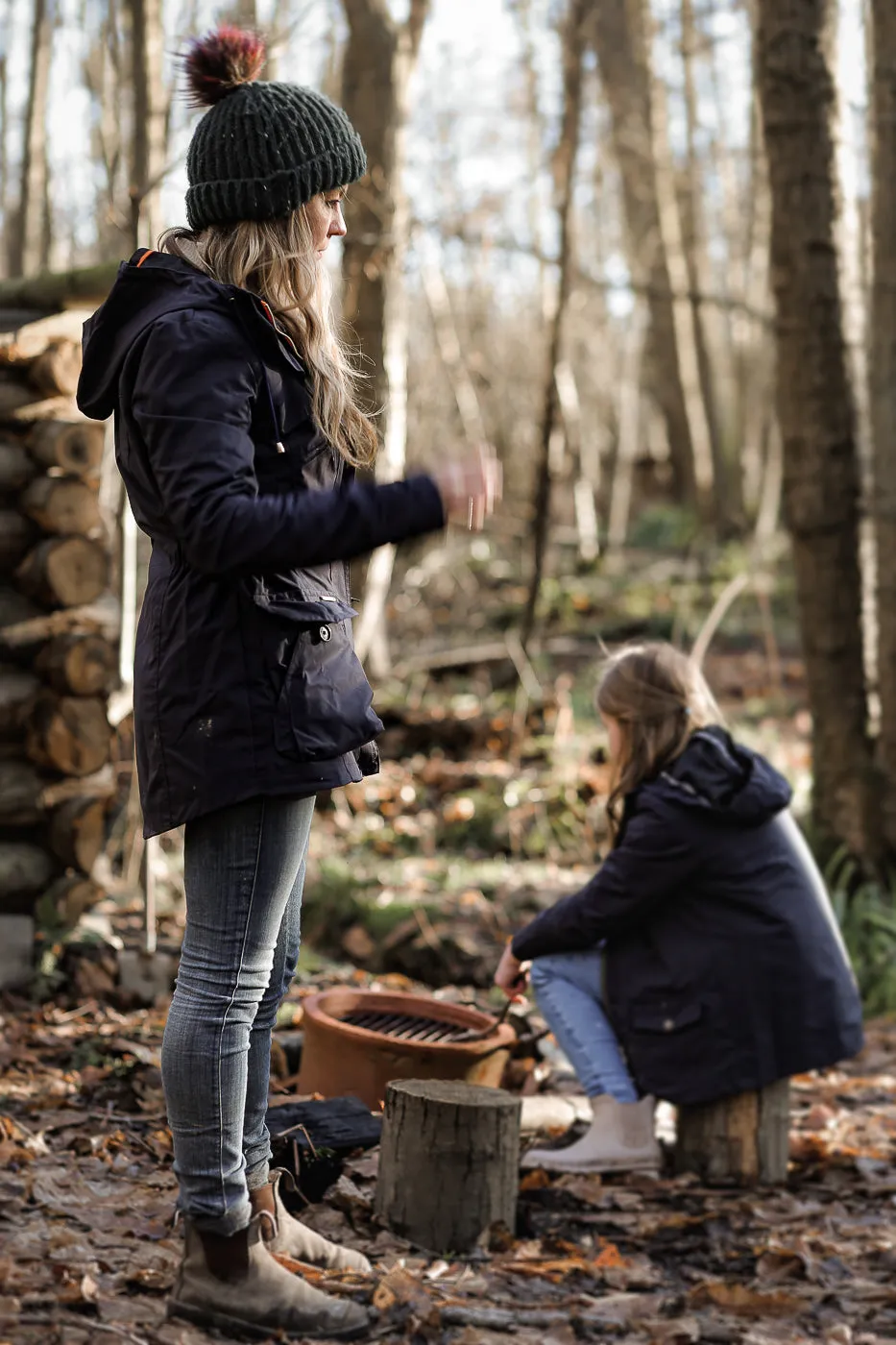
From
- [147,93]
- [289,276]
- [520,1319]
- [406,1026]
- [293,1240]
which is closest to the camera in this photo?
[289,276]

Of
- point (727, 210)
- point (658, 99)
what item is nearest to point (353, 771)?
point (658, 99)

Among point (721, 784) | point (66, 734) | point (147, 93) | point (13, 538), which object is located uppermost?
point (147, 93)

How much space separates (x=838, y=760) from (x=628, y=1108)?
306 cm

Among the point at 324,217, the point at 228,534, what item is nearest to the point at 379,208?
the point at 324,217

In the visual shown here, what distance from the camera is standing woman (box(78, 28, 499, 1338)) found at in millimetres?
2324

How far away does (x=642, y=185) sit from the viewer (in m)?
18.5

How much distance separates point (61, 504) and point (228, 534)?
3.07 metres

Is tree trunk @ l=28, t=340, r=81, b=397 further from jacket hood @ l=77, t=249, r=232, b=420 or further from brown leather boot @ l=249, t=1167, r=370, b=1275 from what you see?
brown leather boot @ l=249, t=1167, r=370, b=1275

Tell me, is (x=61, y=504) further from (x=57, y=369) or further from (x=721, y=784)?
(x=721, y=784)

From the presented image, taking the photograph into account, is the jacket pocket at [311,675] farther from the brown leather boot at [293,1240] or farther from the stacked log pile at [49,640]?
the stacked log pile at [49,640]

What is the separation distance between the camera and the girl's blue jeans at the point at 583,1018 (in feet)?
13.8

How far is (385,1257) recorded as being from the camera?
329 cm

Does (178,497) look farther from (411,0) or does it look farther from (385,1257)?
(411,0)

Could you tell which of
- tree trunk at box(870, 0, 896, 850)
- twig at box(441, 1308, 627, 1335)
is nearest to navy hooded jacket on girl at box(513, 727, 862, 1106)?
twig at box(441, 1308, 627, 1335)
